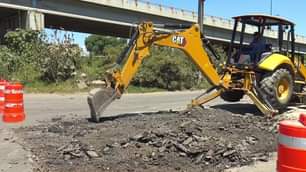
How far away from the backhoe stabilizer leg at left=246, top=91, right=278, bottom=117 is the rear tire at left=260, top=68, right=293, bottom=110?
0.24 meters

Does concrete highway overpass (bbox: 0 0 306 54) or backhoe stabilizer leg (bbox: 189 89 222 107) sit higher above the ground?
concrete highway overpass (bbox: 0 0 306 54)

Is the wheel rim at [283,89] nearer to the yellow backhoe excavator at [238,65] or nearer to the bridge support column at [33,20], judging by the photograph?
the yellow backhoe excavator at [238,65]

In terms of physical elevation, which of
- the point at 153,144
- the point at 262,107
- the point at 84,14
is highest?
the point at 84,14

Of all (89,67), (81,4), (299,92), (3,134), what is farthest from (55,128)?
(81,4)

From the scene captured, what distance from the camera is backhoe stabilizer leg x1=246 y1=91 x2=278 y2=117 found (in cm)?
1295

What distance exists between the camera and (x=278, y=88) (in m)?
14.0

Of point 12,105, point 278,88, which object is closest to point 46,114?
point 12,105

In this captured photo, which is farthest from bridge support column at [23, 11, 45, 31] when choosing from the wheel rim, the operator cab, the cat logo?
the cat logo

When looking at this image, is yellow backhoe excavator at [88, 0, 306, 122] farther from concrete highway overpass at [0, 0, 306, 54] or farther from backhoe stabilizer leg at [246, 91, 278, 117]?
concrete highway overpass at [0, 0, 306, 54]

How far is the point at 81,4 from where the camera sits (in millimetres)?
42625

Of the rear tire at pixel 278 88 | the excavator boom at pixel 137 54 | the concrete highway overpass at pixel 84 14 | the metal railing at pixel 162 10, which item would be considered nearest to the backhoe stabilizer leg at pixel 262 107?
the rear tire at pixel 278 88

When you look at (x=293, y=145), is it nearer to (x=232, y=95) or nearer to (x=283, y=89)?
(x=283, y=89)

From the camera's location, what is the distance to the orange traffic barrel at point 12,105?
13.3m

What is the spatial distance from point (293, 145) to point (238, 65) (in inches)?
356
